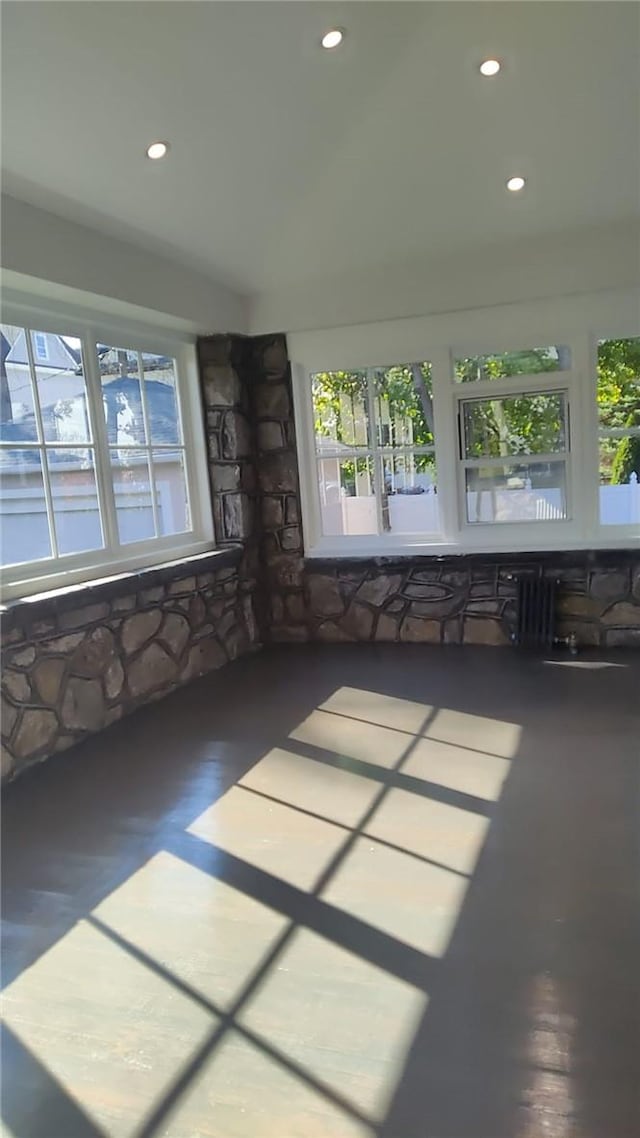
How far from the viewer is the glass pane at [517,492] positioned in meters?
5.10

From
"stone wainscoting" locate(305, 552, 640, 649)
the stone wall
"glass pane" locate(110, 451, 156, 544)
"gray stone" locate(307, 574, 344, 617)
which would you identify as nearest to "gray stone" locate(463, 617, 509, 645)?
"stone wainscoting" locate(305, 552, 640, 649)

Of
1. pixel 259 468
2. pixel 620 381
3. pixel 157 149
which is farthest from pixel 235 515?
pixel 620 381

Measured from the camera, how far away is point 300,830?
283 centimetres

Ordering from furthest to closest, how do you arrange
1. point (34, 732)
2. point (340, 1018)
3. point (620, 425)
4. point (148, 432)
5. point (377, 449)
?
point (377, 449) → point (620, 425) → point (148, 432) → point (34, 732) → point (340, 1018)

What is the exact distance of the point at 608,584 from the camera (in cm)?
497

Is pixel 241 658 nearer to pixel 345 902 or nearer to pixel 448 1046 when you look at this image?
pixel 345 902

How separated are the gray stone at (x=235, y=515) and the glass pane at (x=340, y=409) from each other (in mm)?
737

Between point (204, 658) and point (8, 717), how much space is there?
5.67 ft

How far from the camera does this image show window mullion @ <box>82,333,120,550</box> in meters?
4.23

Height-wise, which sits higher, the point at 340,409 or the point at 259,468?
the point at 340,409

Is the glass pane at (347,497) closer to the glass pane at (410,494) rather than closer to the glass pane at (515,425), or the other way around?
the glass pane at (410,494)

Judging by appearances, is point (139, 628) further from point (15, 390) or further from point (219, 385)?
point (219, 385)

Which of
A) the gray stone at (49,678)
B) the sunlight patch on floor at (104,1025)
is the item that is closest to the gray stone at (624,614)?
the gray stone at (49,678)

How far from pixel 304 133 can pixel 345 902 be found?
11.0 feet
